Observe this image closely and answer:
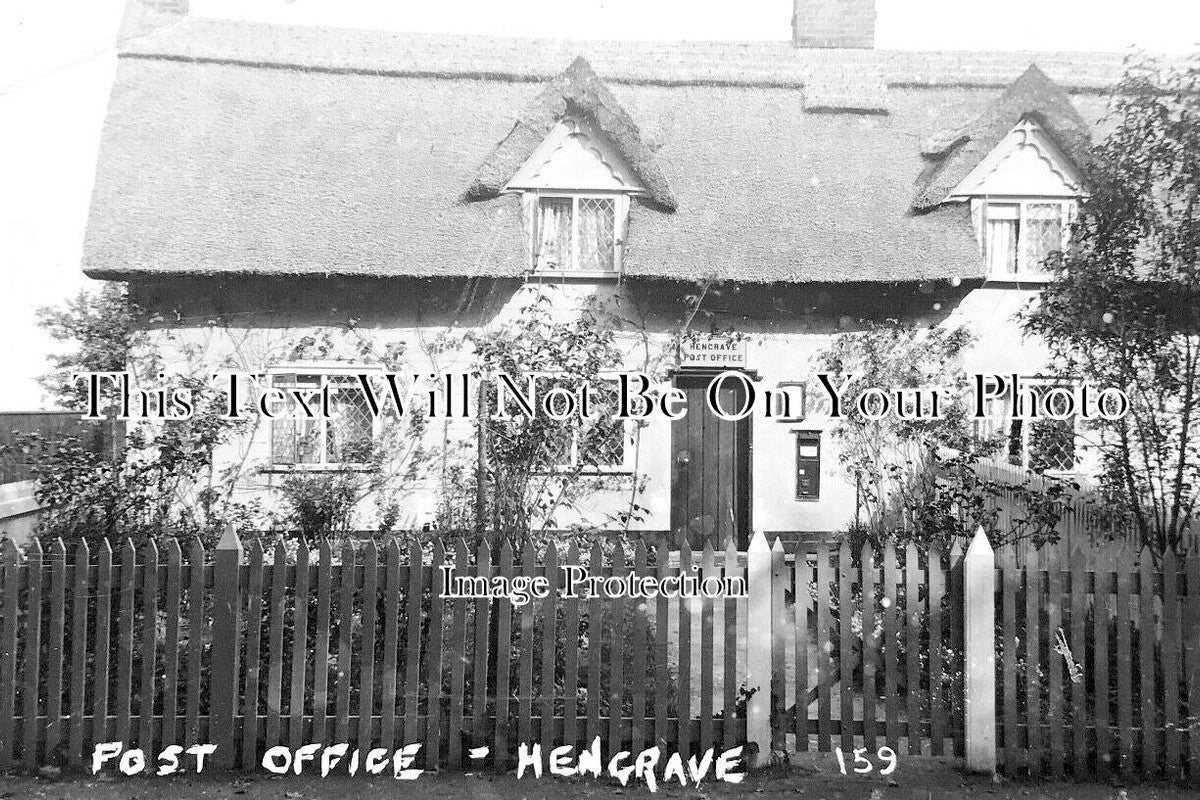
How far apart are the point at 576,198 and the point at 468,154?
0.94 m

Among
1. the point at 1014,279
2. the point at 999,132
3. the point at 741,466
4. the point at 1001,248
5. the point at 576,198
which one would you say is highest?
the point at 999,132

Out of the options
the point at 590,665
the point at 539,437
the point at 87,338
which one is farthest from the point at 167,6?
the point at 590,665

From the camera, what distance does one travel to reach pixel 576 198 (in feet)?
22.5

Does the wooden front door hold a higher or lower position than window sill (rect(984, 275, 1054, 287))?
lower

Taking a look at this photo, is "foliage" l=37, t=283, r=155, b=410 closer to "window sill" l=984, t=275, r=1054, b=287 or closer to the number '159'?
the number '159'

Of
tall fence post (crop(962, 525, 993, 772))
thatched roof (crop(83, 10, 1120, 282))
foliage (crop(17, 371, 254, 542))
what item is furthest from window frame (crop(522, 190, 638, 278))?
tall fence post (crop(962, 525, 993, 772))

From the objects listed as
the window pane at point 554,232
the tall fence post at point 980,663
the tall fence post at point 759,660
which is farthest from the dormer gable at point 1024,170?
the tall fence post at point 759,660

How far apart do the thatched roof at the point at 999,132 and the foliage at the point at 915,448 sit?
1.21 meters

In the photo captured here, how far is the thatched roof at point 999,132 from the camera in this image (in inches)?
237

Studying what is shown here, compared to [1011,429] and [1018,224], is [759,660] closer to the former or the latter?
[1011,429]

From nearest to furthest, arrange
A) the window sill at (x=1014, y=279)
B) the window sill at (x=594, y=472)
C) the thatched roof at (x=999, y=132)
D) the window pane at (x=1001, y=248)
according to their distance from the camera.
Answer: the window sill at (x=594, y=472) → the thatched roof at (x=999, y=132) → the window sill at (x=1014, y=279) → the window pane at (x=1001, y=248)

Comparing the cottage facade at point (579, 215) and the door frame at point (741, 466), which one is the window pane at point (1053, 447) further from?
the door frame at point (741, 466)

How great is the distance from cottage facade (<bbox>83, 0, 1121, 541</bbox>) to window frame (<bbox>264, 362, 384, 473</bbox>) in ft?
0.09

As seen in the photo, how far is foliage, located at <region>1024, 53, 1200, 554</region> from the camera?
4.88 metres
